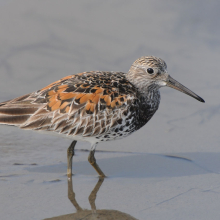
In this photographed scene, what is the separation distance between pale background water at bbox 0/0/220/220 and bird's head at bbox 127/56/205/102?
1.10m

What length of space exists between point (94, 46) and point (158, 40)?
1.60 m

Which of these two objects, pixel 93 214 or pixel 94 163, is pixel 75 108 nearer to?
pixel 94 163

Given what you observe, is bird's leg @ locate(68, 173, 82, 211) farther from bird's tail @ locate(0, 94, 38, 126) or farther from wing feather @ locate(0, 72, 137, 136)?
bird's tail @ locate(0, 94, 38, 126)

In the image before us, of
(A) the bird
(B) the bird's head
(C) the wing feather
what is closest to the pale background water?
(A) the bird

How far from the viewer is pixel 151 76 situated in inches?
248

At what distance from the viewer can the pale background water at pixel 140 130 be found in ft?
17.0

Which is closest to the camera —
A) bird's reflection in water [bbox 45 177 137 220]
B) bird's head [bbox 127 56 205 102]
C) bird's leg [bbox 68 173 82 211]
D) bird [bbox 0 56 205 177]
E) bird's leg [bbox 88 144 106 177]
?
bird's reflection in water [bbox 45 177 137 220]

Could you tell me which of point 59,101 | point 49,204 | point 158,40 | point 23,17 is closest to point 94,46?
point 158,40

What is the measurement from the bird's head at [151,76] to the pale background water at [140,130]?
110 cm

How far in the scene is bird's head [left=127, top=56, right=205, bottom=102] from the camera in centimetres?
627

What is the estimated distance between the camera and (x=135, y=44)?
33.5 ft

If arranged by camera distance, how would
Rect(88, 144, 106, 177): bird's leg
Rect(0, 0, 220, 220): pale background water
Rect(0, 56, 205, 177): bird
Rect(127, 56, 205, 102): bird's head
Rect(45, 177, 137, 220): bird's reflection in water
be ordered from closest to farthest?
1. Rect(45, 177, 137, 220): bird's reflection in water
2. Rect(0, 0, 220, 220): pale background water
3. Rect(0, 56, 205, 177): bird
4. Rect(88, 144, 106, 177): bird's leg
5. Rect(127, 56, 205, 102): bird's head

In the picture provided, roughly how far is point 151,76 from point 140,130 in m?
1.47

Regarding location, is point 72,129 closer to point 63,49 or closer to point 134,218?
point 134,218
